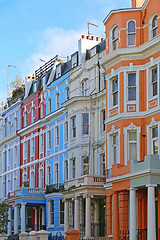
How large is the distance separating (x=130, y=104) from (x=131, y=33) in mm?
4163

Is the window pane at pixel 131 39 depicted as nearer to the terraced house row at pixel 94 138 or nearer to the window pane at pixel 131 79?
the terraced house row at pixel 94 138

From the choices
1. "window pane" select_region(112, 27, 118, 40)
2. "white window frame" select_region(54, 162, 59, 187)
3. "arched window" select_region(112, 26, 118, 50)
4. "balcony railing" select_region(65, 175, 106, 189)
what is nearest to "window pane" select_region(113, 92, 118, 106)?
"arched window" select_region(112, 26, 118, 50)

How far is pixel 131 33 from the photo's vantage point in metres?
30.6

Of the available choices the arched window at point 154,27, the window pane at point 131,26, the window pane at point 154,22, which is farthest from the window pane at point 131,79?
the window pane at point 154,22

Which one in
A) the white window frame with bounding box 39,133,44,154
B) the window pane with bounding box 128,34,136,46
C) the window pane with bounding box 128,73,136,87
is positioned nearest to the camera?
the window pane with bounding box 128,73,136,87

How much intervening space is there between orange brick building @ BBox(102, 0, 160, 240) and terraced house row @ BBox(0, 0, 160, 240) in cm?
5

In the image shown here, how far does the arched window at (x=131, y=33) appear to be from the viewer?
30.5 meters

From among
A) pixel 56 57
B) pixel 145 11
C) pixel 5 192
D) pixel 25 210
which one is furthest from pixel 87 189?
pixel 5 192

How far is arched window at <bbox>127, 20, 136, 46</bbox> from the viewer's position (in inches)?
1201

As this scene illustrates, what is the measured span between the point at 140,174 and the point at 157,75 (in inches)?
251

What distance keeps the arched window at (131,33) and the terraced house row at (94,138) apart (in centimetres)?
6

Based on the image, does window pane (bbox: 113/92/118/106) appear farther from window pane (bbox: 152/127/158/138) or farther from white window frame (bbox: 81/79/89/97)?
white window frame (bbox: 81/79/89/97)

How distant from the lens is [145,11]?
3022cm

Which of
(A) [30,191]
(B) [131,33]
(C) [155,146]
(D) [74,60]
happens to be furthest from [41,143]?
(C) [155,146]
